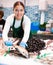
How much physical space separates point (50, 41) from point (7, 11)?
1.25 feet

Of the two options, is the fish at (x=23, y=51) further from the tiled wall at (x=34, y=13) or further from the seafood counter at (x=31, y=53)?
the tiled wall at (x=34, y=13)

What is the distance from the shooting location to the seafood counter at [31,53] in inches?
36.5

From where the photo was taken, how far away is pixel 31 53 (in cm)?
101

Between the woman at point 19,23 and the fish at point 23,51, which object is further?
the woman at point 19,23

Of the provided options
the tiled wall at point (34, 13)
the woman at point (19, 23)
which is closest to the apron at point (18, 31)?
the woman at point (19, 23)

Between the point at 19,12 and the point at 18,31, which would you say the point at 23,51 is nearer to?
the point at 18,31

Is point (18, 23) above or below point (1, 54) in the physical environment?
above

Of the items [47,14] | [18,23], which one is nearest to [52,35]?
[47,14]

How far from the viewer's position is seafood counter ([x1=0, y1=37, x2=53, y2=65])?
0.93 meters

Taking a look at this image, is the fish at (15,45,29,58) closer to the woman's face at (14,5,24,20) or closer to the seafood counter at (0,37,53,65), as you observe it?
the seafood counter at (0,37,53,65)

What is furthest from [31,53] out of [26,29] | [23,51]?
[26,29]

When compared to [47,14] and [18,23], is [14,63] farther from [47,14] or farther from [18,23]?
[47,14]

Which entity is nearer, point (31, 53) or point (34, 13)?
point (31, 53)

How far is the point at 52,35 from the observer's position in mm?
1135
